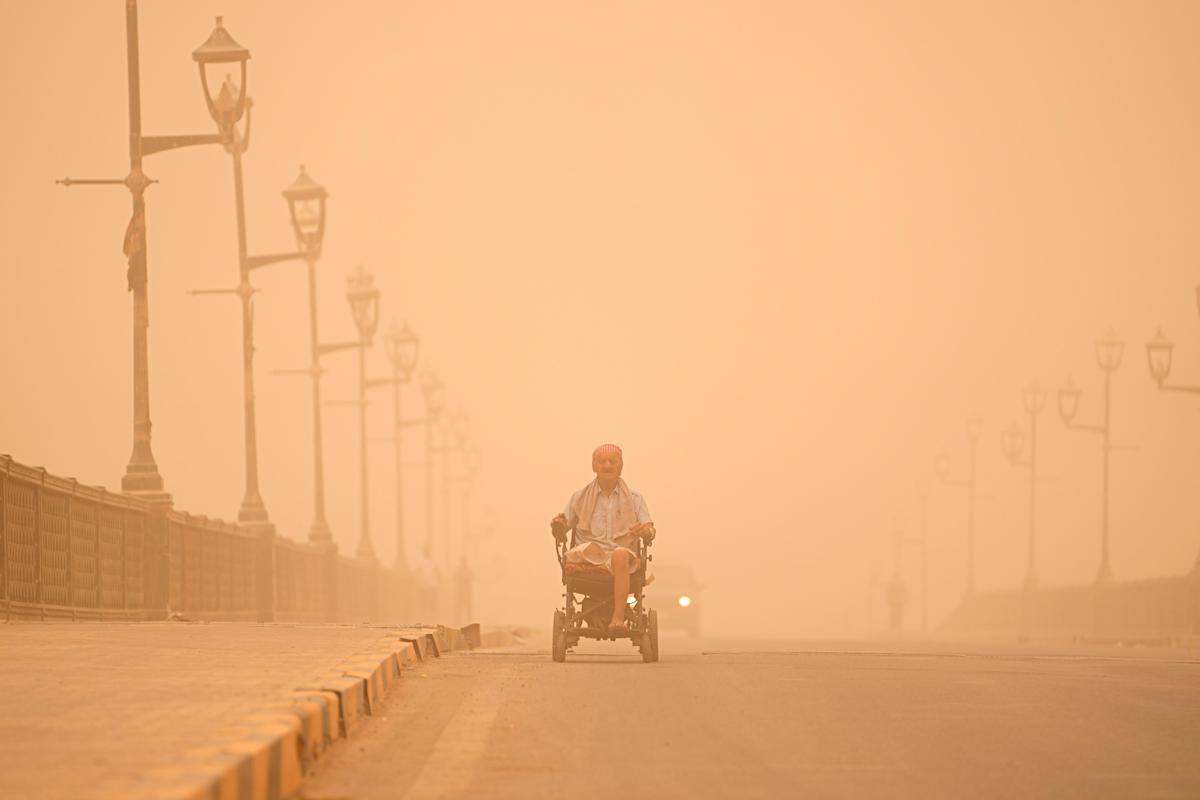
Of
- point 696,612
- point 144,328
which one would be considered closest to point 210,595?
point 144,328

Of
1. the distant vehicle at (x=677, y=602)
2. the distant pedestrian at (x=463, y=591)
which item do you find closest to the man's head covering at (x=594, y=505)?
the distant vehicle at (x=677, y=602)

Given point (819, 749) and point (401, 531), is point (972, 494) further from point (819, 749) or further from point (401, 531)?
point (819, 749)

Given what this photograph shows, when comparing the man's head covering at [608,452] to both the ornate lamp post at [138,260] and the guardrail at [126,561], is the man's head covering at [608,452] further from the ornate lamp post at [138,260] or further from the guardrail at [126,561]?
the ornate lamp post at [138,260]

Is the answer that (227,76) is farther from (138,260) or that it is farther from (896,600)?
(896,600)

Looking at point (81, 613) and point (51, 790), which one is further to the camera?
point (81, 613)

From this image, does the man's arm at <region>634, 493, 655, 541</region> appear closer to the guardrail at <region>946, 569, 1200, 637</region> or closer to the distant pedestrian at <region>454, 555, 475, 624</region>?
the guardrail at <region>946, 569, 1200, 637</region>

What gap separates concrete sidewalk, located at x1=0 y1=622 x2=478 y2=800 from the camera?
8.45 m

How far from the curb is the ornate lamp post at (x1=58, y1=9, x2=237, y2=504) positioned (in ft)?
39.8

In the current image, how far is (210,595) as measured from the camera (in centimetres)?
2969

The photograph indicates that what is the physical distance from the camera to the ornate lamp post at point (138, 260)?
84.9 ft

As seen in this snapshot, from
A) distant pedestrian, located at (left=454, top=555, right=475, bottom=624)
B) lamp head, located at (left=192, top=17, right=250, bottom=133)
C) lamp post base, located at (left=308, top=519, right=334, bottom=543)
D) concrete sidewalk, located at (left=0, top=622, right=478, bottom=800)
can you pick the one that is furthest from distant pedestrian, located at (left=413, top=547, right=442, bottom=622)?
concrete sidewalk, located at (left=0, top=622, right=478, bottom=800)

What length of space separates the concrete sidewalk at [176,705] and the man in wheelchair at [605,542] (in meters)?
1.33

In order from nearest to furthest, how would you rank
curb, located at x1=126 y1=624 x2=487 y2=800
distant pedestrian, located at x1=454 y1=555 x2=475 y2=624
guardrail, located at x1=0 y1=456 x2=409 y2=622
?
curb, located at x1=126 y1=624 x2=487 y2=800, guardrail, located at x1=0 y1=456 x2=409 y2=622, distant pedestrian, located at x1=454 y1=555 x2=475 y2=624

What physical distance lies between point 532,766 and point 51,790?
2.69 m
